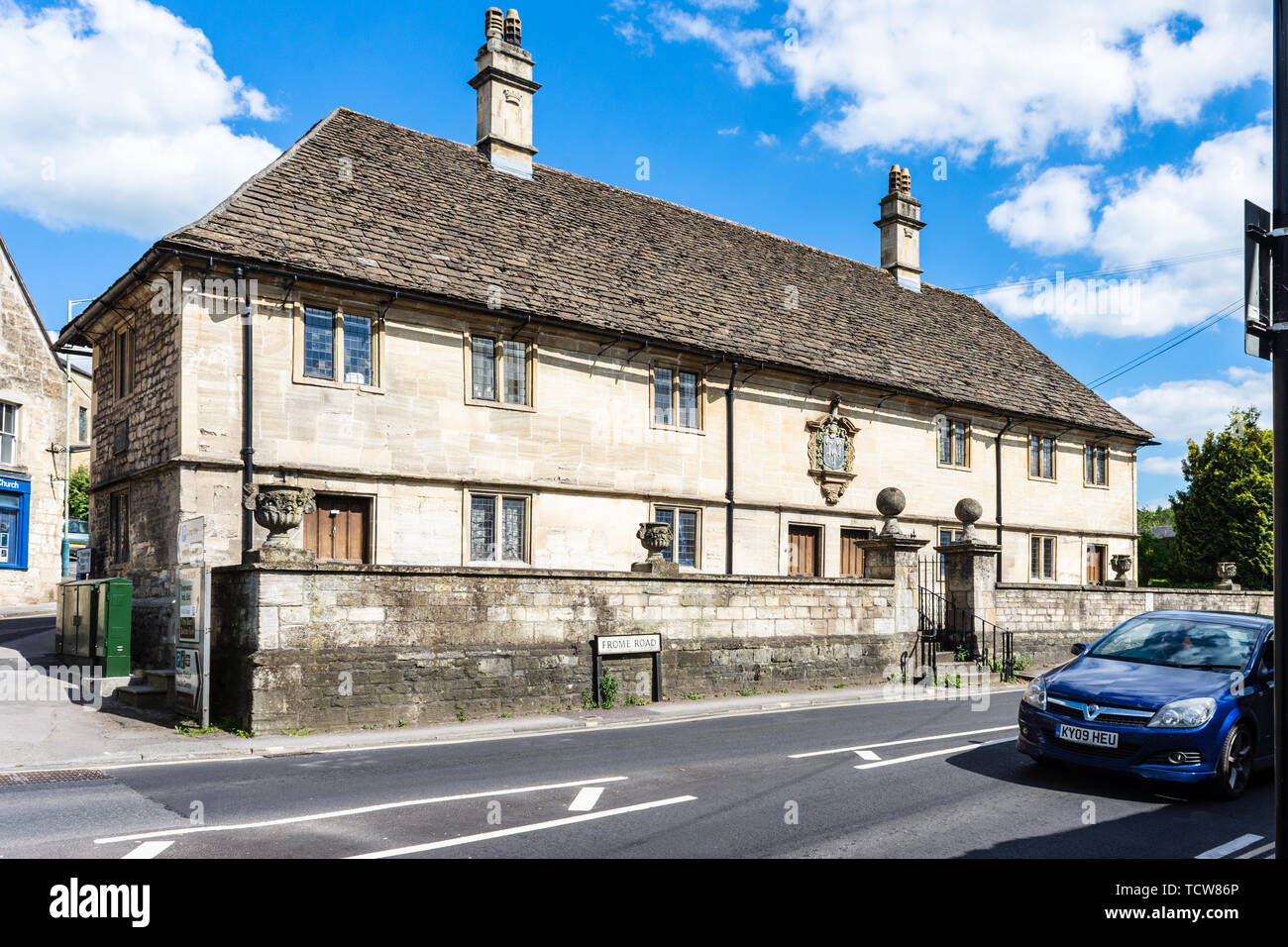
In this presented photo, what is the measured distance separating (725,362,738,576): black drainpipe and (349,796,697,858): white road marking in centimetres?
1397

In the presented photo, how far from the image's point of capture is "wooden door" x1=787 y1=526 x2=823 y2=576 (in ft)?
78.9

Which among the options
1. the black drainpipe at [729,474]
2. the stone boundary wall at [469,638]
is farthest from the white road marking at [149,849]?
the black drainpipe at [729,474]

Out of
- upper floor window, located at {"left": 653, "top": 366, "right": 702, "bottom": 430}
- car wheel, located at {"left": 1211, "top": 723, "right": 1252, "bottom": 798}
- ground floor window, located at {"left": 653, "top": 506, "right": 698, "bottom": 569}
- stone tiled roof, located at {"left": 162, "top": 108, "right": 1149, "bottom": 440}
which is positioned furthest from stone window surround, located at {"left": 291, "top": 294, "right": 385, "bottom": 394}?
car wheel, located at {"left": 1211, "top": 723, "right": 1252, "bottom": 798}

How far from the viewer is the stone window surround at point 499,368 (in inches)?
752

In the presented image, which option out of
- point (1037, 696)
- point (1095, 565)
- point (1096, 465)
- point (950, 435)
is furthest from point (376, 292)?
point (1095, 565)

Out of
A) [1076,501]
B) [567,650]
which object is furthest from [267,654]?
[1076,501]

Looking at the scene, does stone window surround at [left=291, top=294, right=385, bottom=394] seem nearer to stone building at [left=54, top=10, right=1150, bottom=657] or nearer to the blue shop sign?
stone building at [left=54, top=10, right=1150, bottom=657]

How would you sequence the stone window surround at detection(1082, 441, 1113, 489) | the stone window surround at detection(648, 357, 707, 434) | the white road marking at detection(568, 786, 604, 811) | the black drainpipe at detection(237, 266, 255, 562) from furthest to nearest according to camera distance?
the stone window surround at detection(1082, 441, 1113, 489), the stone window surround at detection(648, 357, 707, 434), the black drainpipe at detection(237, 266, 255, 562), the white road marking at detection(568, 786, 604, 811)

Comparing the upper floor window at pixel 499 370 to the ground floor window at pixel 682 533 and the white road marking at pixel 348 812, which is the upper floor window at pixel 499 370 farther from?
the white road marking at pixel 348 812

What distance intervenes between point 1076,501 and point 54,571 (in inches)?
1405

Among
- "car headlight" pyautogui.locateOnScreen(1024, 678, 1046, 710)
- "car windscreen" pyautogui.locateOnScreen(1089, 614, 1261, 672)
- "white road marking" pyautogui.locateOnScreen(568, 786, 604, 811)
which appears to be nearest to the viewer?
"white road marking" pyautogui.locateOnScreen(568, 786, 604, 811)
